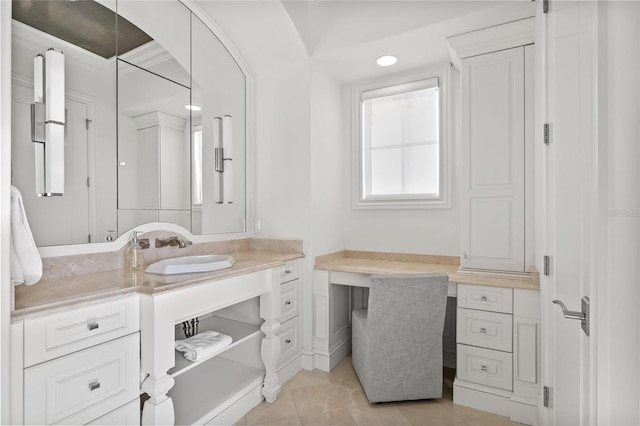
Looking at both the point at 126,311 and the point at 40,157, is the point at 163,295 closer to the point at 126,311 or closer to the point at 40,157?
the point at 126,311

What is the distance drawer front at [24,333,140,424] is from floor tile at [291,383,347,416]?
110 cm

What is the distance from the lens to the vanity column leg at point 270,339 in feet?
7.06

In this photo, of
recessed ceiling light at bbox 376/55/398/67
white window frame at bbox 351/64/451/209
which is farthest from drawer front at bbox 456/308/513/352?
recessed ceiling light at bbox 376/55/398/67

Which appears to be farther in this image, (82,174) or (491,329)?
(491,329)

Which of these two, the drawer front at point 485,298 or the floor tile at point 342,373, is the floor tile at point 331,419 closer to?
the floor tile at point 342,373

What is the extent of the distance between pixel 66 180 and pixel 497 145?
2.57m

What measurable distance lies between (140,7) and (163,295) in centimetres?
179

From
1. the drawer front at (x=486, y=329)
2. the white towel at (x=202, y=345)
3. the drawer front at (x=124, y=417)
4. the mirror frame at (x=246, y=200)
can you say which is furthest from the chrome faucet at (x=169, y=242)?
the drawer front at (x=486, y=329)

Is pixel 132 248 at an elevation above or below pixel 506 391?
above

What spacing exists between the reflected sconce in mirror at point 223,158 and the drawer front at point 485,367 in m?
2.05

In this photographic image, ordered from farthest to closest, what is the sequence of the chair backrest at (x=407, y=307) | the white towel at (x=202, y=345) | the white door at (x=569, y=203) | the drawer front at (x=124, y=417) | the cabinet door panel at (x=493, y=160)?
the cabinet door panel at (x=493, y=160) → the chair backrest at (x=407, y=307) → the white towel at (x=202, y=345) → the drawer front at (x=124, y=417) → the white door at (x=569, y=203)

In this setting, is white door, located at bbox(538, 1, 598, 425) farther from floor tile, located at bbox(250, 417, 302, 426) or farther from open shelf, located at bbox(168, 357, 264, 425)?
open shelf, located at bbox(168, 357, 264, 425)

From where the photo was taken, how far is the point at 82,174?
66.3 inches

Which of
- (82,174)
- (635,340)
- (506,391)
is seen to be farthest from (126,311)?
(506,391)
